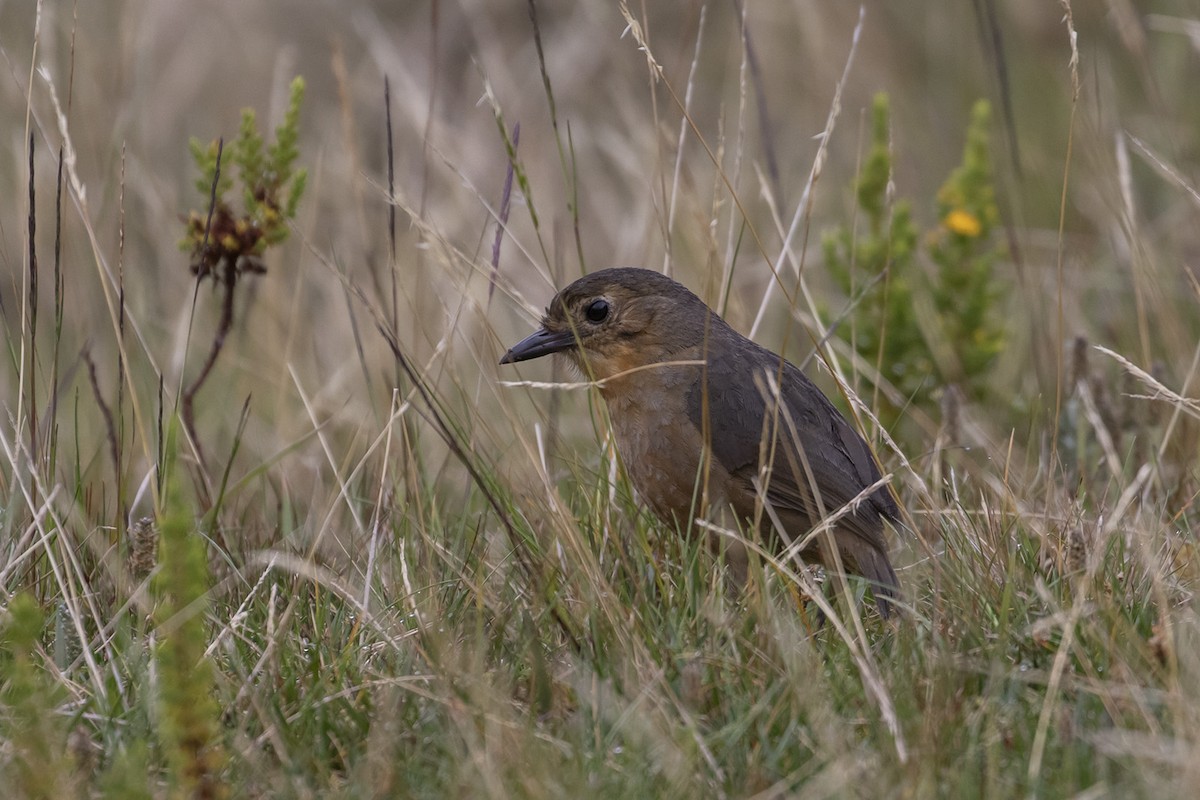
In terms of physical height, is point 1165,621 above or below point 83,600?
below

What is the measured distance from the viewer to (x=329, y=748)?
288 cm

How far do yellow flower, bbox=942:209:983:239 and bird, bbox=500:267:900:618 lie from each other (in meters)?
1.44

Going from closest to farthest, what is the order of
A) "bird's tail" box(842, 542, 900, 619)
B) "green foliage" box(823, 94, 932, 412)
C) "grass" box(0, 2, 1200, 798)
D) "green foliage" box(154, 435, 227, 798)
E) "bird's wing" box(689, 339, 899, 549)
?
"green foliage" box(154, 435, 227, 798) → "grass" box(0, 2, 1200, 798) → "bird's tail" box(842, 542, 900, 619) → "bird's wing" box(689, 339, 899, 549) → "green foliage" box(823, 94, 932, 412)

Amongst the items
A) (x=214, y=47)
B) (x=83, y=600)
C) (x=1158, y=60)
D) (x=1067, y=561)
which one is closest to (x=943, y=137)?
(x=1158, y=60)

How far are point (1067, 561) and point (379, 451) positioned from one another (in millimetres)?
2182

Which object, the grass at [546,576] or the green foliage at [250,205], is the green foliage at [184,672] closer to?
the grass at [546,576]

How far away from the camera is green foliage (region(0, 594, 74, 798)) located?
2422mm

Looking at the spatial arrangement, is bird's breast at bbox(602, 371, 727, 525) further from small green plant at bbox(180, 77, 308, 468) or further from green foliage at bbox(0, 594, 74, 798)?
green foliage at bbox(0, 594, 74, 798)

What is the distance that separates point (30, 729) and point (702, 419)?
6.39ft

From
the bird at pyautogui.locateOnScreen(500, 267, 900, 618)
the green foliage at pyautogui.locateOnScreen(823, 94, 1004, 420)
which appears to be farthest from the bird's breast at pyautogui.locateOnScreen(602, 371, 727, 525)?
the green foliage at pyautogui.locateOnScreen(823, 94, 1004, 420)

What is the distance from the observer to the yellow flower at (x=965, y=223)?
566 cm

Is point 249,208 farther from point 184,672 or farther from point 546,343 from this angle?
point 184,672

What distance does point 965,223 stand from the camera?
18.6ft

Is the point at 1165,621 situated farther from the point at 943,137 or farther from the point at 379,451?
the point at 943,137
